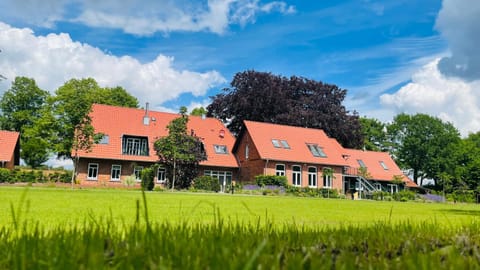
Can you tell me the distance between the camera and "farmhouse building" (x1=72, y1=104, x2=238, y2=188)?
126 feet

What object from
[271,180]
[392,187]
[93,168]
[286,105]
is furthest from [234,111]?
[392,187]

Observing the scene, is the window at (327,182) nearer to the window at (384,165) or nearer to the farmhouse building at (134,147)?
A: the farmhouse building at (134,147)

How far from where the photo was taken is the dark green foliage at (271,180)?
3944 cm

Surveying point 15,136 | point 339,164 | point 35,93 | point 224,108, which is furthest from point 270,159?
point 35,93

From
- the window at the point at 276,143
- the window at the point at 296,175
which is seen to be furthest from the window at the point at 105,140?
the window at the point at 296,175

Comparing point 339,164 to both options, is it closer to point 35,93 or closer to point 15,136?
point 15,136

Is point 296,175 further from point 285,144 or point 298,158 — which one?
point 285,144

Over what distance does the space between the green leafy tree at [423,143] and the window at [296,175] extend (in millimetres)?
36938

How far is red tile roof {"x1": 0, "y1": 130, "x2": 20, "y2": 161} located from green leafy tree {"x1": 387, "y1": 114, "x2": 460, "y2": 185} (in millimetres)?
58618

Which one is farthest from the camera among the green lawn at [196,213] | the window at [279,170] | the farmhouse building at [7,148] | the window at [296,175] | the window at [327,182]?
the window at [327,182]

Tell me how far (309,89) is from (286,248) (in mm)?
51382

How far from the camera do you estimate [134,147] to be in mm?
40875

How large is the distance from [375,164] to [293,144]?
1378 centimetres

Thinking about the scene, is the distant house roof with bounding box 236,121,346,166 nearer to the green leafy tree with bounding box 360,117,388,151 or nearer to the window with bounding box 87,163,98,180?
the window with bounding box 87,163,98,180
